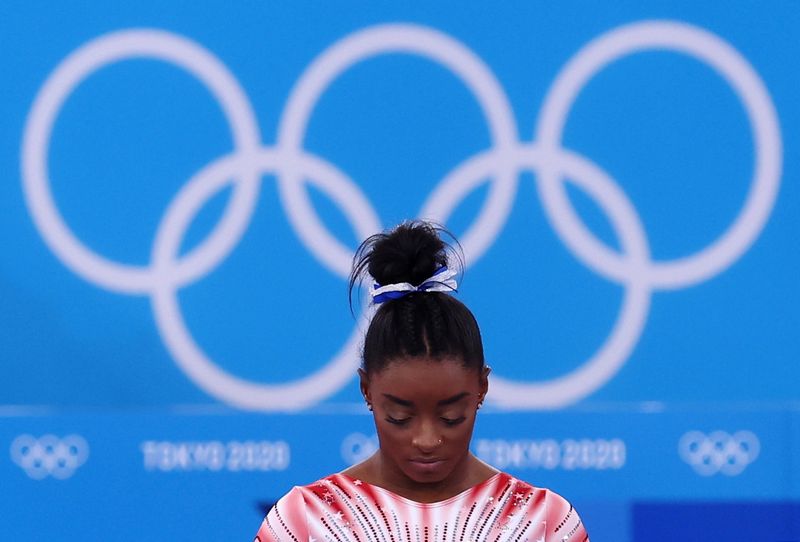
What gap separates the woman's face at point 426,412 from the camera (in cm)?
176

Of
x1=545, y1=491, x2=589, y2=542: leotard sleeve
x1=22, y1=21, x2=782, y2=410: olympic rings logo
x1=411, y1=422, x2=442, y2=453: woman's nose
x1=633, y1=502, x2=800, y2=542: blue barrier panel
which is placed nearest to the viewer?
x1=411, y1=422, x2=442, y2=453: woman's nose

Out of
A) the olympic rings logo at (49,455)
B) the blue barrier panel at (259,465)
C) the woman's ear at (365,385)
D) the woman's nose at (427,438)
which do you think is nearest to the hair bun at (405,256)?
the woman's ear at (365,385)

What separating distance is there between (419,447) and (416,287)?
274 mm

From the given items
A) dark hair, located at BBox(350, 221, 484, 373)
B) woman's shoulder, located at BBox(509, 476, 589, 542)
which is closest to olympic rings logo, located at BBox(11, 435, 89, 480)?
dark hair, located at BBox(350, 221, 484, 373)

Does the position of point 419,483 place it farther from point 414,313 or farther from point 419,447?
point 414,313

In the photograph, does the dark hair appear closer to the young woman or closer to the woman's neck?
the young woman

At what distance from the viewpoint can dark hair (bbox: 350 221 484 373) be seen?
5.90 feet

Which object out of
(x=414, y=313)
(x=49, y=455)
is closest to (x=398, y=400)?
(x=414, y=313)

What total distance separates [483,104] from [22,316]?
5.03 feet

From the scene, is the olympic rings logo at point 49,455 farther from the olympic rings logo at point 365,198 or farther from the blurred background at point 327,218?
the olympic rings logo at point 365,198

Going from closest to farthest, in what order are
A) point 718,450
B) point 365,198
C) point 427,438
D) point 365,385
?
1. point 427,438
2. point 365,385
3. point 718,450
4. point 365,198

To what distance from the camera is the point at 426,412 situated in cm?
176

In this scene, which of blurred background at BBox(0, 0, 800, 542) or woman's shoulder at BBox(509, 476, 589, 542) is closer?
woman's shoulder at BBox(509, 476, 589, 542)

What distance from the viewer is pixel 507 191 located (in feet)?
11.4
